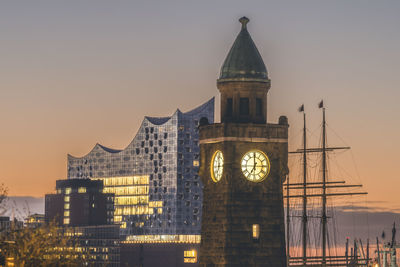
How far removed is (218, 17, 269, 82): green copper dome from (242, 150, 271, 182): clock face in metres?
7.91

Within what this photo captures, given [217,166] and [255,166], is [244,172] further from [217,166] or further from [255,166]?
[217,166]

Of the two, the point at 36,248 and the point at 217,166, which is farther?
the point at 217,166

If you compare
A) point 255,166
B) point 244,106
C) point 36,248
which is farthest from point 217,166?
point 36,248

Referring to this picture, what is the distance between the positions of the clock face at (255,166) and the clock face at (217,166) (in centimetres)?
234

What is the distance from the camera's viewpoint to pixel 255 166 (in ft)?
382

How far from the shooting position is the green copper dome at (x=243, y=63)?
11694cm

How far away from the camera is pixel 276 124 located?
117 meters

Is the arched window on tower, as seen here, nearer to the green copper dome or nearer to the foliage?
the green copper dome

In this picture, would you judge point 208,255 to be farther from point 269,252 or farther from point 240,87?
point 240,87

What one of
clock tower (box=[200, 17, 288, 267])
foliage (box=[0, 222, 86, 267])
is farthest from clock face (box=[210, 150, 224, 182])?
foliage (box=[0, 222, 86, 267])

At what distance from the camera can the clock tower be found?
11481cm

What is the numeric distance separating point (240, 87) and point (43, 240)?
1322 inches

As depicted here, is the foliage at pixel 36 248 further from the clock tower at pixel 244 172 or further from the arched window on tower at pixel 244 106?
the arched window on tower at pixel 244 106

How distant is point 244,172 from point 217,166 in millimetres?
3128
